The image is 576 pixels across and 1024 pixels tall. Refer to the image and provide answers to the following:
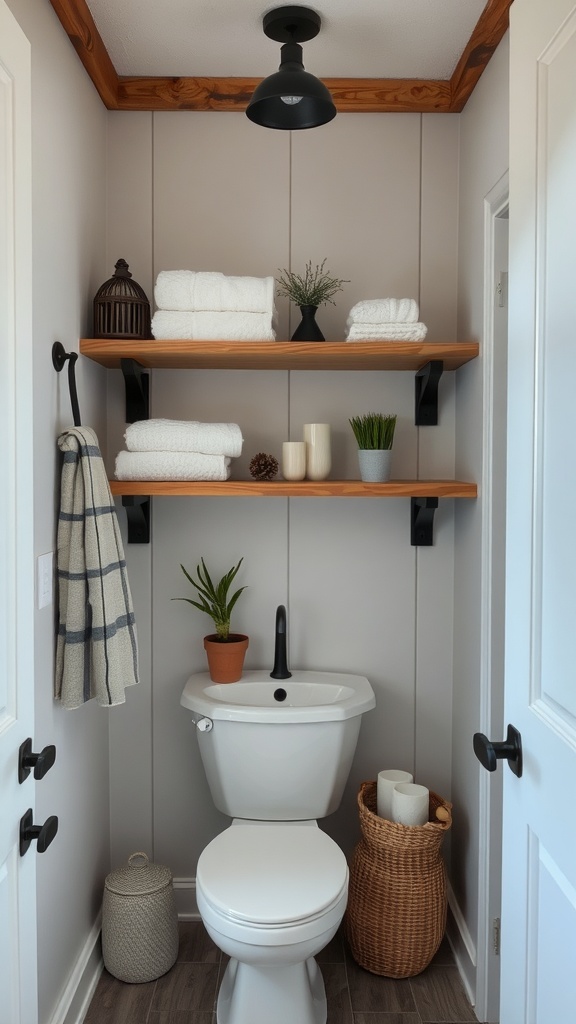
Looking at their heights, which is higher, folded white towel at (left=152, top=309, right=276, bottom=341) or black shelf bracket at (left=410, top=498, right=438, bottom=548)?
folded white towel at (left=152, top=309, right=276, bottom=341)

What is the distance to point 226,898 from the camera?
1.70 metres

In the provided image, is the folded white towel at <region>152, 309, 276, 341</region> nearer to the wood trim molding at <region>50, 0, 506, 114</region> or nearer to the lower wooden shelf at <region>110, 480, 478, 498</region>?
the lower wooden shelf at <region>110, 480, 478, 498</region>

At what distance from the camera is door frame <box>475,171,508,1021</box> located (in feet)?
6.36

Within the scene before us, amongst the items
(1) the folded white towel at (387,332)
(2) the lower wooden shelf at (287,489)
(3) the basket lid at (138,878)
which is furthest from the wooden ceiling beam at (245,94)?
(3) the basket lid at (138,878)

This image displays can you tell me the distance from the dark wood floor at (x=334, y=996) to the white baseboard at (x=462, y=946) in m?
0.02

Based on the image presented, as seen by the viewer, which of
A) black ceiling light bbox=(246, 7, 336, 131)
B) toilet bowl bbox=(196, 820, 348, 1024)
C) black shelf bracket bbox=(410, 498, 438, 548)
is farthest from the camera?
black shelf bracket bbox=(410, 498, 438, 548)

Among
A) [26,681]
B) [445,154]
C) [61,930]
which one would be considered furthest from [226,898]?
[445,154]

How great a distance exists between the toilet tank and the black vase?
974mm

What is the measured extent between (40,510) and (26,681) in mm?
624

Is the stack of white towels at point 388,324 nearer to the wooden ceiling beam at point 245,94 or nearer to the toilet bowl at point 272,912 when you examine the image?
the wooden ceiling beam at point 245,94

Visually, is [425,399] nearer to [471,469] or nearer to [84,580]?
[471,469]

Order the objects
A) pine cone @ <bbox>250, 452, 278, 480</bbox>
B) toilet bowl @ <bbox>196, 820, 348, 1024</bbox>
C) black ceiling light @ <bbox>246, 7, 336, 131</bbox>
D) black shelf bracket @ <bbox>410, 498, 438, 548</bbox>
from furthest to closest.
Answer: black shelf bracket @ <bbox>410, 498, 438, 548</bbox>, pine cone @ <bbox>250, 452, 278, 480</bbox>, black ceiling light @ <bbox>246, 7, 336, 131</bbox>, toilet bowl @ <bbox>196, 820, 348, 1024</bbox>

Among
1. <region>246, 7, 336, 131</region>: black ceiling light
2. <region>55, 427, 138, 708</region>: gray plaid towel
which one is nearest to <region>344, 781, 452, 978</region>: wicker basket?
<region>55, 427, 138, 708</region>: gray plaid towel

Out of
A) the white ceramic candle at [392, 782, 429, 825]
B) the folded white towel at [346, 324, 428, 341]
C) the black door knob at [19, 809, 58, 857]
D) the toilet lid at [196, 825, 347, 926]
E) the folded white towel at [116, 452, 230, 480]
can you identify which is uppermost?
the folded white towel at [346, 324, 428, 341]
